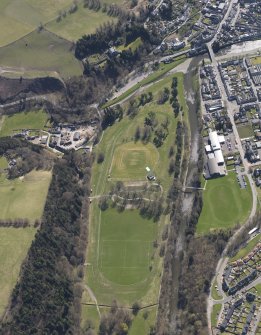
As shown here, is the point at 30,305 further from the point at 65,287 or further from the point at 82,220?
the point at 82,220

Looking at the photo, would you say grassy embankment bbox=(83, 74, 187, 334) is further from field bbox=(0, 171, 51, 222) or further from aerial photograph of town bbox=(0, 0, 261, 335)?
field bbox=(0, 171, 51, 222)

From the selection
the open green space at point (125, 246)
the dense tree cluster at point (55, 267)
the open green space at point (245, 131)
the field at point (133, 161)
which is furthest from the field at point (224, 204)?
the dense tree cluster at point (55, 267)

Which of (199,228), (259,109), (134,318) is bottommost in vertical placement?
(134,318)

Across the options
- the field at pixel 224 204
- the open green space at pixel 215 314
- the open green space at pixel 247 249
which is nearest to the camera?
the open green space at pixel 215 314

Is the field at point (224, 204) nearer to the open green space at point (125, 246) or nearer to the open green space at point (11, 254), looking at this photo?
the open green space at point (125, 246)

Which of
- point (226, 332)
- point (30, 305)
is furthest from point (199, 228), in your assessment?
point (30, 305)
